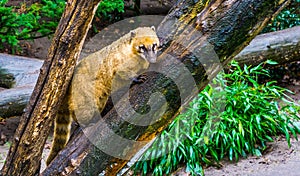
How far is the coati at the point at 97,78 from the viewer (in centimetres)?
239

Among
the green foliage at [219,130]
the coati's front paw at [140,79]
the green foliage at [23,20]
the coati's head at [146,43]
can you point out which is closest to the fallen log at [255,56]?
the green foliage at [23,20]

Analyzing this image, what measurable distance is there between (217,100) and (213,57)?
2.65m

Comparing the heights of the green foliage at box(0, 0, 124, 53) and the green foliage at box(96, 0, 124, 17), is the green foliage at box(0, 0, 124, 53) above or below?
below

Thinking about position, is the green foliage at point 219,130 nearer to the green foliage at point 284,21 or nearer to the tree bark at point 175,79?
the green foliage at point 284,21

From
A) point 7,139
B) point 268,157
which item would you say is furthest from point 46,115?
point 7,139

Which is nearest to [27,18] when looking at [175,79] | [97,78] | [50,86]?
[97,78]

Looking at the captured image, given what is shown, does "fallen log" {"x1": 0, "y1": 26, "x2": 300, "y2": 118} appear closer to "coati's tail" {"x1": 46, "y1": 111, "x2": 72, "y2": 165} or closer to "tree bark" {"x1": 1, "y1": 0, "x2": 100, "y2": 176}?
"coati's tail" {"x1": 46, "y1": 111, "x2": 72, "y2": 165}

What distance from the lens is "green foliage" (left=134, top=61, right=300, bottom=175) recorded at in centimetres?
409

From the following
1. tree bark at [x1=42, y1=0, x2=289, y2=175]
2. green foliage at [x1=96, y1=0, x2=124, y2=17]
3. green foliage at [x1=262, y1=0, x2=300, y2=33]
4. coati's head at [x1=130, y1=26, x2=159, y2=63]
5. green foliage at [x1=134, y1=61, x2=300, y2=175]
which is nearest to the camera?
tree bark at [x1=42, y1=0, x2=289, y2=175]

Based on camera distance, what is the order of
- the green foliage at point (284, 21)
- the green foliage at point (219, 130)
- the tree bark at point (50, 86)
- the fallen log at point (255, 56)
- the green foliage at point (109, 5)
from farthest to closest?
the green foliage at point (284, 21), the green foliage at point (109, 5), the fallen log at point (255, 56), the green foliage at point (219, 130), the tree bark at point (50, 86)

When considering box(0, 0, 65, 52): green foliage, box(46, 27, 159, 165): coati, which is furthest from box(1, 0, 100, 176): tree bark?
box(0, 0, 65, 52): green foliage

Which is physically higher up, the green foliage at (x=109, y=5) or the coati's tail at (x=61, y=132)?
the green foliage at (x=109, y=5)

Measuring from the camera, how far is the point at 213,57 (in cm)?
178

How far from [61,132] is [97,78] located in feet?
1.24
